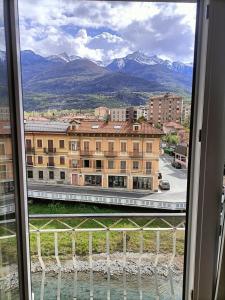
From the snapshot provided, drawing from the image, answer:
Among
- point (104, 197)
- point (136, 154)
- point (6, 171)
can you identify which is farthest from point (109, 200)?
point (6, 171)

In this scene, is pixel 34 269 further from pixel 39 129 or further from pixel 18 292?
pixel 39 129

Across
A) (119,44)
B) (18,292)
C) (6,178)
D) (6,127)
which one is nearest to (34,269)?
(18,292)

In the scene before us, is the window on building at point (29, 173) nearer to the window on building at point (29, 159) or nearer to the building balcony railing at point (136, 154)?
the window on building at point (29, 159)

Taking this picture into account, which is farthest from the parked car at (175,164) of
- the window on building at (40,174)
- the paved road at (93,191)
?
the window on building at (40,174)

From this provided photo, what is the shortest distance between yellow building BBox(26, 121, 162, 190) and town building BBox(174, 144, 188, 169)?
0.11 meters

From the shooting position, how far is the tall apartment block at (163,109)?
64.3 inches

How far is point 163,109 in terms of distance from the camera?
165cm

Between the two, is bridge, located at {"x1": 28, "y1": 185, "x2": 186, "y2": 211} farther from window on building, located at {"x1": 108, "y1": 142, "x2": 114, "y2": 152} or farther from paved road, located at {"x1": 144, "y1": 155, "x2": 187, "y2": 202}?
window on building, located at {"x1": 108, "y1": 142, "x2": 114, "y2": 152}

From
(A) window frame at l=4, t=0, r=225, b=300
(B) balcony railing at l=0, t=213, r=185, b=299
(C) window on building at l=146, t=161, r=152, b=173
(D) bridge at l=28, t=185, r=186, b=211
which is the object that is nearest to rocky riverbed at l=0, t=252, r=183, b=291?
(B) balcony railing at l=0, t=213, r=185, b=299

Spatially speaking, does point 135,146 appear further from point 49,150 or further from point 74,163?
point 49,150

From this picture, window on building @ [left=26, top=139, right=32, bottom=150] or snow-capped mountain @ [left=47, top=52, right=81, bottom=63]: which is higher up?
snow-capped mountain @ [left=47, top=52, right=81, bottom=63]

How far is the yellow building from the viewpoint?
66.7 inches

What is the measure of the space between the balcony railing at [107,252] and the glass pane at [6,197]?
1.45 feet

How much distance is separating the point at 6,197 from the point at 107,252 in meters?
0.93
